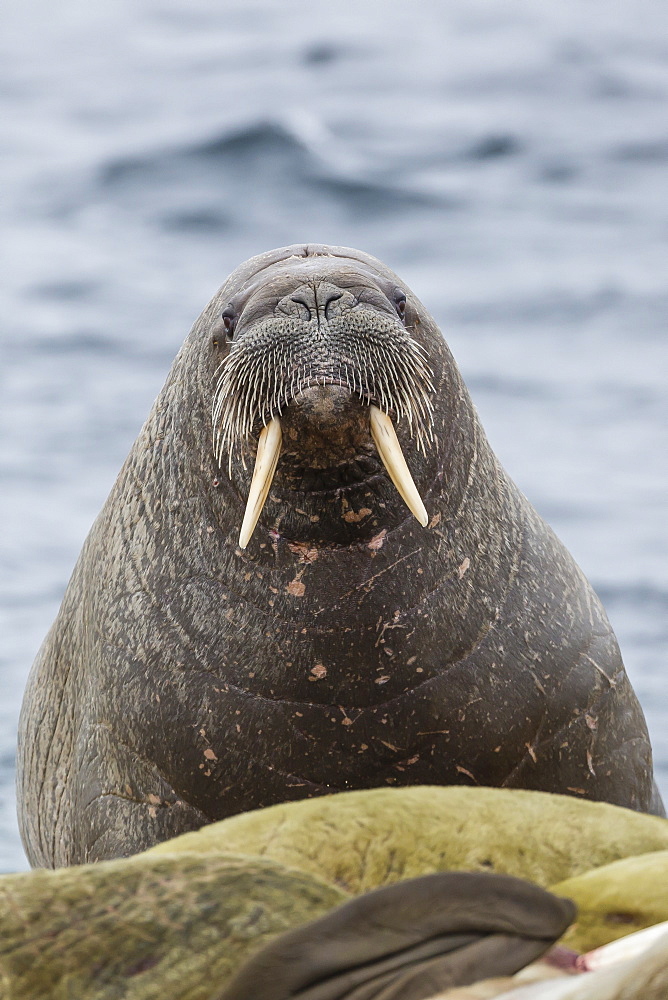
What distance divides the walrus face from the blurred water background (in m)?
3.50

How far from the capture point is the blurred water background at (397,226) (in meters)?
10.0

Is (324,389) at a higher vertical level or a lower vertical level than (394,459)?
higher

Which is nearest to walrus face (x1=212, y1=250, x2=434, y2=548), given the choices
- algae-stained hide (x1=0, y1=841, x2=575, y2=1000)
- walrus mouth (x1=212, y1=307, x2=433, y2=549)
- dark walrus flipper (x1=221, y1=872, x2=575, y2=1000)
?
walrus mouth (x1=212, y1=307, x2=433, y2=549)

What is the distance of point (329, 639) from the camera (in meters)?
4.47

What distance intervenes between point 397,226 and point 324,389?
1039 centimetres

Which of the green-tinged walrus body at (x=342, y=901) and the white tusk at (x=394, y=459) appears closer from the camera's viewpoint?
the green-tinged walrus body at (x=342, y=901)

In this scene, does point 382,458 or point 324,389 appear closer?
point 324,389

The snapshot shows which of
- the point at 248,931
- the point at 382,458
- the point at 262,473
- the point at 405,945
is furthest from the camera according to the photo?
the point at 382,458

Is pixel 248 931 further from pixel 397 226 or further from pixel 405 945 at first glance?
pixel 397 226

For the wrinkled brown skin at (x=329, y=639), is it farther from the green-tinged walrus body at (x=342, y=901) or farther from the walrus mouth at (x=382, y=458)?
the green-tinged walrus body at (x=342, y=901)

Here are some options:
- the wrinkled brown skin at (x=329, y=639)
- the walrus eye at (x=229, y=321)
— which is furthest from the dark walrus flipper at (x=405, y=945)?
the walrus eye at (x=229, y=321)

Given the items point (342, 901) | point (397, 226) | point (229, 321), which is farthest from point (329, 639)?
point (397, 226)

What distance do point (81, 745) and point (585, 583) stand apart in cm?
150

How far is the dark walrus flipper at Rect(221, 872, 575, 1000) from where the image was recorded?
2.23 m
